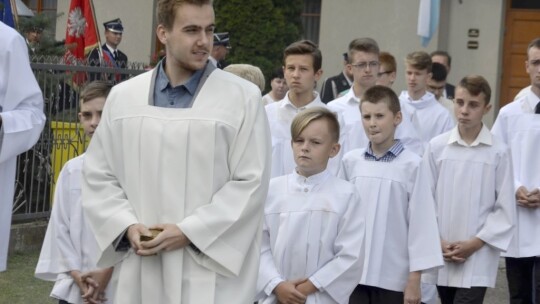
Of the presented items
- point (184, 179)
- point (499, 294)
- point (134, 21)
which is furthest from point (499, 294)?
point (134, 21)

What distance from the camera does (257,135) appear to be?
525 cm

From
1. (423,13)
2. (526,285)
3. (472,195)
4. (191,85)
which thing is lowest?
(526,285)

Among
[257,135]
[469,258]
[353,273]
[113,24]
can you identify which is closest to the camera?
[257,135]

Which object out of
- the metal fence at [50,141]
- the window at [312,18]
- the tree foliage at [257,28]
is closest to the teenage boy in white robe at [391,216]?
the metal fence at [50,141]

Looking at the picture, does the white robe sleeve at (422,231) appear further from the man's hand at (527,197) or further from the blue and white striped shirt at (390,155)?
the man's hand at (527,197)

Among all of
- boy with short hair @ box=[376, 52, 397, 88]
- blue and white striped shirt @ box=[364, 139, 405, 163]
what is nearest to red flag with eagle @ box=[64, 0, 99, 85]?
boy with short hair @ box=[376, 52, 397, 88]

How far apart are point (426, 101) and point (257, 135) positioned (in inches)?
196

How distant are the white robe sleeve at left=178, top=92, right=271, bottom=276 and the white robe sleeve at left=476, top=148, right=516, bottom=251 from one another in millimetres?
3060

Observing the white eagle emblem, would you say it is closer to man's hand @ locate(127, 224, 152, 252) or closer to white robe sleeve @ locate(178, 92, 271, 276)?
white robe sleeve @ locate(178, 92, 271, 276)

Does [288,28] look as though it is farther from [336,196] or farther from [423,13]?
[336,196]

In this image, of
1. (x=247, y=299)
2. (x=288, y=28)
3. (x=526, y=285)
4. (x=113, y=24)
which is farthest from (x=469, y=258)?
(x=288, y=28)

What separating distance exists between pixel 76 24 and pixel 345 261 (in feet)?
28.1

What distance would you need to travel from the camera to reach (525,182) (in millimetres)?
9117

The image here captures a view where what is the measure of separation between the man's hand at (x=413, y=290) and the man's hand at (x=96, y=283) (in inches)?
71.3
